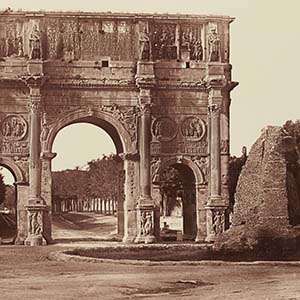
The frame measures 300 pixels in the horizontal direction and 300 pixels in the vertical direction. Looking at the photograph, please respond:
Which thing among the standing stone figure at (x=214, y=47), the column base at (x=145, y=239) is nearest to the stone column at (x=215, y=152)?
the standing stone figure at (x=214, y=47)

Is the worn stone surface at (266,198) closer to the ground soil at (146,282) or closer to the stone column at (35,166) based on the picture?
the ground soil at (146,282)

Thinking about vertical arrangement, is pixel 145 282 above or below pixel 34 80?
below

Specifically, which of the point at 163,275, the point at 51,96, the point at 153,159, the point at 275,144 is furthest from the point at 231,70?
the point at 163,275

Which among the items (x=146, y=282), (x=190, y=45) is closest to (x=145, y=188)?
(x=190, y=45)

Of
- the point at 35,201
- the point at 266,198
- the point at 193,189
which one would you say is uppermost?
the point at 193,189

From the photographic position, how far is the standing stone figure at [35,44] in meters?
26.9

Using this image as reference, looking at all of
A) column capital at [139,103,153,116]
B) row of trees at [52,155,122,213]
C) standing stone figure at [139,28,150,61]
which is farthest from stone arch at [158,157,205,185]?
row of trees at [52,155,122,213]

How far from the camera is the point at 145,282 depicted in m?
12.3

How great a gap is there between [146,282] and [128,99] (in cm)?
1574

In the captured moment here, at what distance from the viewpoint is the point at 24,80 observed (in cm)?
2694

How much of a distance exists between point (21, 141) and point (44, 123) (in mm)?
906

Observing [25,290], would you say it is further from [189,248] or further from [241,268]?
[189,248]

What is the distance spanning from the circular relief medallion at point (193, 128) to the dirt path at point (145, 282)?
40.4ft

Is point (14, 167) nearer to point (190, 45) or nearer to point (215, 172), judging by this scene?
point (215, 172)
